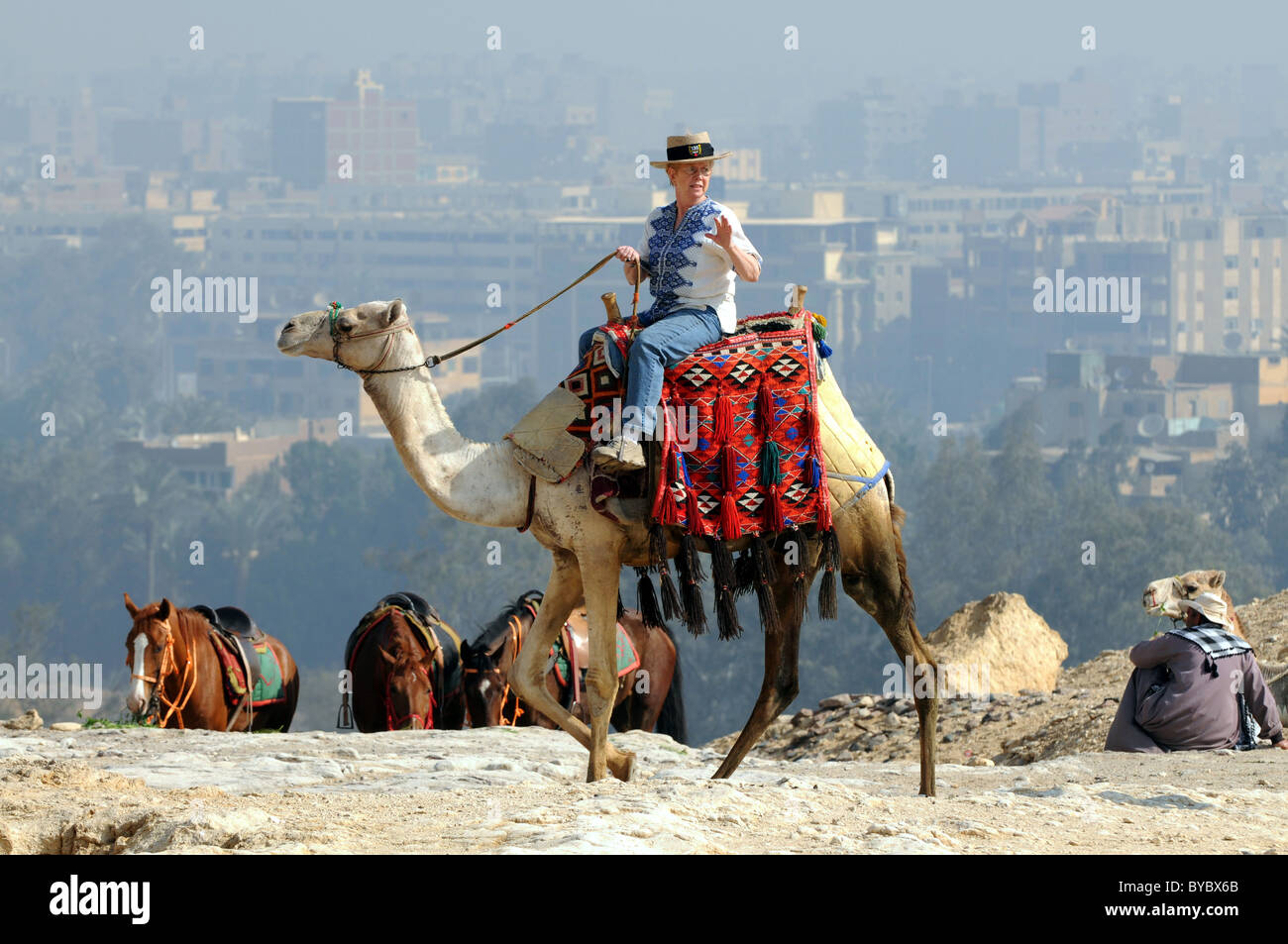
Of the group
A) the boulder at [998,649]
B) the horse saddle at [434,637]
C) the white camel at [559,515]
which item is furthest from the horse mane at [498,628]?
the white camel at [559,515]

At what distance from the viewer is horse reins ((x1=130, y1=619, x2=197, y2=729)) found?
1359cm

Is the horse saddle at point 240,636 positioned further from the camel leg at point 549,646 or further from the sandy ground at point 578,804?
the camel leg at point 549,646

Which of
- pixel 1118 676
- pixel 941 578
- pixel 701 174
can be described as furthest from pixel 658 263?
pixel 941 578

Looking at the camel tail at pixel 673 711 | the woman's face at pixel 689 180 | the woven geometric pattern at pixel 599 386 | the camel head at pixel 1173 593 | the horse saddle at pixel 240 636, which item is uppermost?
the woman's face at pixel 689 180

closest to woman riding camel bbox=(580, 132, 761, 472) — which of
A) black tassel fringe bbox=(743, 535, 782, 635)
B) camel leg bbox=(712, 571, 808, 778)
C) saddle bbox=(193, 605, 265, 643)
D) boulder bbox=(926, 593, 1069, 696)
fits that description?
black tassel fringe bbox=(743, 535, 782, 635)

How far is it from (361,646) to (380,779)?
4.67 m

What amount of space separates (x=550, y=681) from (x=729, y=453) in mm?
5641

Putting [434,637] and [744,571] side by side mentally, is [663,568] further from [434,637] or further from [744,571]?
[434,637]

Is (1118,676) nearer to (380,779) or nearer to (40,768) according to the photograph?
(380,779)

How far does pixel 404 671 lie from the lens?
14.6 meters

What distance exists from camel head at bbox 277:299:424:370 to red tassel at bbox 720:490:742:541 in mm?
1595

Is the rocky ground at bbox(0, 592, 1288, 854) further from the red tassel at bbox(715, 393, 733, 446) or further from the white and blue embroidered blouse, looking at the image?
the white and blue embroidered blouse

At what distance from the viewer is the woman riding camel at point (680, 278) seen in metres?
9.49

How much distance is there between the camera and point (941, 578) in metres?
113
